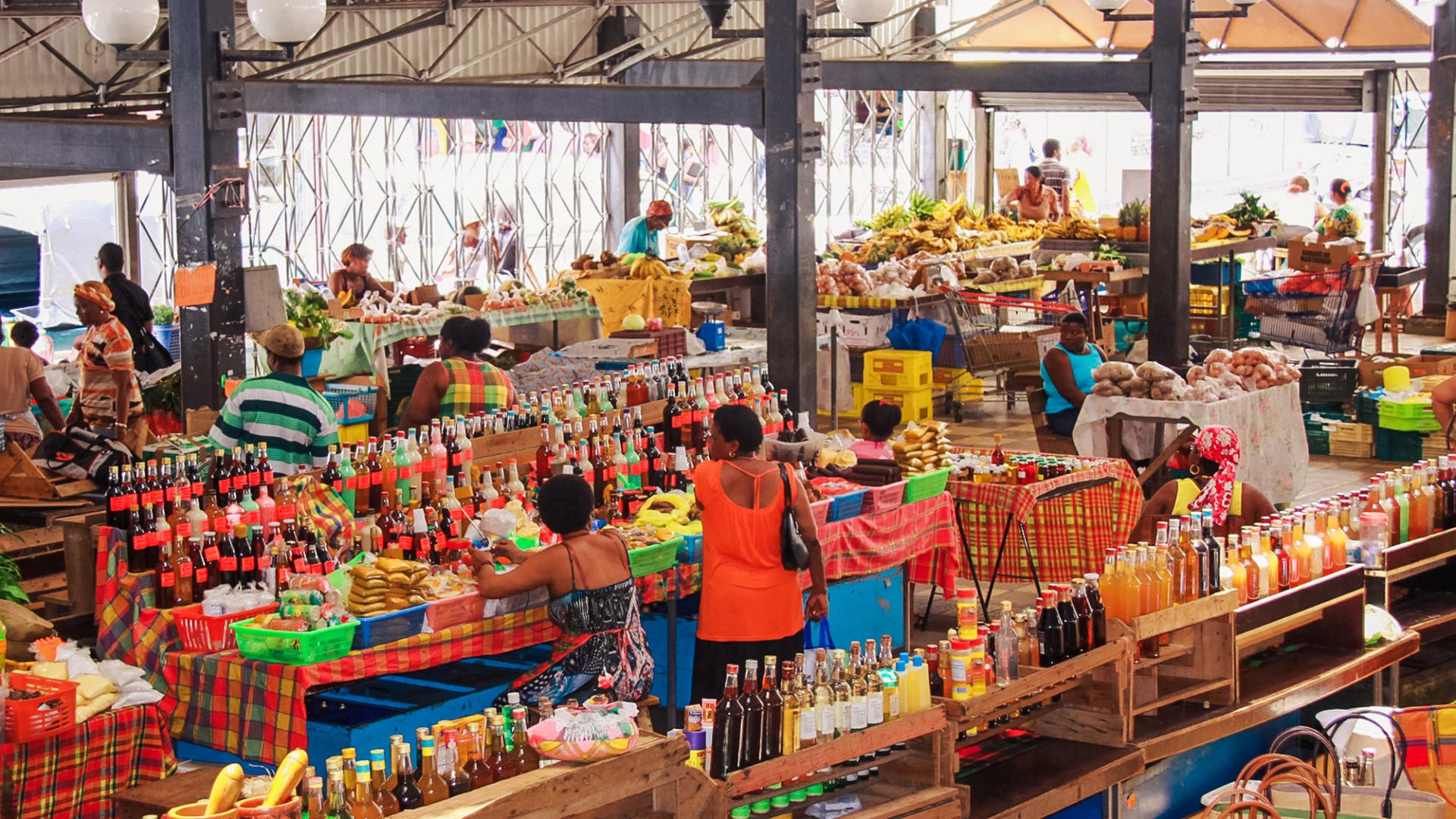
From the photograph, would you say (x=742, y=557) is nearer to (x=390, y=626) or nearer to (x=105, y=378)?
(x=390, y=626)

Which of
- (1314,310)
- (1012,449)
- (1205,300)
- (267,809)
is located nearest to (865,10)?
(1012,449)

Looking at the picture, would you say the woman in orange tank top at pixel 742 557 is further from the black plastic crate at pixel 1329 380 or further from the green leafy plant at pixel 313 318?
the black plastic crate at pixel 1329 380

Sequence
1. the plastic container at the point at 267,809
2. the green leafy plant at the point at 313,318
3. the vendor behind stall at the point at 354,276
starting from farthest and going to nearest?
1. the vendor behind stall at the point at 354,276
2. the green leafy plant at the point at 313,318
3. the plastic container at the point at 267,809

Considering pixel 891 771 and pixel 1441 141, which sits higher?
pixel 1441 141

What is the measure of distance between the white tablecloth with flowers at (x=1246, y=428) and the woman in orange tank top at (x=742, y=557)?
4.56m

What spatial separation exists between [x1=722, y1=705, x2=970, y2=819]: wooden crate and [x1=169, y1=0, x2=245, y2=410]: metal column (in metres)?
4.72

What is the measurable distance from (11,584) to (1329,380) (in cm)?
1065

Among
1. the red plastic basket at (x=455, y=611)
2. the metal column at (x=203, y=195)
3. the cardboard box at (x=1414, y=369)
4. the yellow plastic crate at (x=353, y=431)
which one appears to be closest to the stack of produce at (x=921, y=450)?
the red plastic basket at (x=455, y=611)

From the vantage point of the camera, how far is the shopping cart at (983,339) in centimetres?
1529

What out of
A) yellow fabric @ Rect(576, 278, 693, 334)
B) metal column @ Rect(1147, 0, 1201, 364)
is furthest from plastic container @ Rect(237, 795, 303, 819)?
yellow fabric @ Rect(576, 278, 693, 334)

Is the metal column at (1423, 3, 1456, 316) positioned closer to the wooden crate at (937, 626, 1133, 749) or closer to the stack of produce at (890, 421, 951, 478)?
the stack of produce at (890, 421, 951, 478)

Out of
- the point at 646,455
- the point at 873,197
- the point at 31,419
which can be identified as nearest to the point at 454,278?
the point at 873,197

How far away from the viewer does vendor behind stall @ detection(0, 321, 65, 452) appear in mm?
9961

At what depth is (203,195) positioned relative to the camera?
905 cm
